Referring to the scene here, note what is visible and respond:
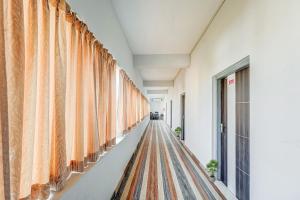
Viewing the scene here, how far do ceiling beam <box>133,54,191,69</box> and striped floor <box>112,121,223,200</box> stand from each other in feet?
9.76

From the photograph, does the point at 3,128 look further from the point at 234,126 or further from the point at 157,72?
the point at 157,72

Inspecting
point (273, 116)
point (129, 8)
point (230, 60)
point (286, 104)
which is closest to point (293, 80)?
point (286, 104)

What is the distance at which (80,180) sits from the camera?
1690mm

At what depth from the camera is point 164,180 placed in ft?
12.1

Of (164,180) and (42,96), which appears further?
(164,180)

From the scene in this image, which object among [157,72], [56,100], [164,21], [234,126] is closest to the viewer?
[56,100]

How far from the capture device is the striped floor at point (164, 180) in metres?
3.10

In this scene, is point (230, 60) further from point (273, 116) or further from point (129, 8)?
point (129, 8)

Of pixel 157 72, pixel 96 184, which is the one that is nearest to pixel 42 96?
pixel 96 184

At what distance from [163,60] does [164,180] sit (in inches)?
153

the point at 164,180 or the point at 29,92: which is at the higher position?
the point at 29,92

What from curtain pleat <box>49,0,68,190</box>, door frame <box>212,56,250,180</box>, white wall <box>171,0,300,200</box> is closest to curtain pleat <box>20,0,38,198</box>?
curtain pleat <box>49,0,68,190</box>

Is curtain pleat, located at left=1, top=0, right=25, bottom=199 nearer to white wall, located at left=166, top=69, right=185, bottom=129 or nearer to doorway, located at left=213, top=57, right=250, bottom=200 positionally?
doorway, located at left=213, top=57, right=250, bottom=200

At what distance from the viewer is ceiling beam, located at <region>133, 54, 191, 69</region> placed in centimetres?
622
